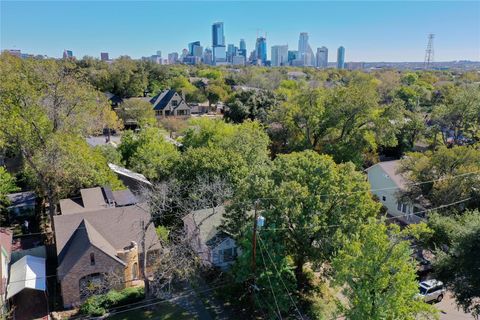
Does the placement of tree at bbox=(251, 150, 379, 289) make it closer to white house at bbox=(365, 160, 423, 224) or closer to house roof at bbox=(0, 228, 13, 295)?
white house at bbox=(365, 160, 423, 224)

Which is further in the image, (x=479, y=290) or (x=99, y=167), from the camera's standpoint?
(x=99, y=167)

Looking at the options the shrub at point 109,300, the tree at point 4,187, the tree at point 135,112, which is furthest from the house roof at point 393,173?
the tree at point 135,112

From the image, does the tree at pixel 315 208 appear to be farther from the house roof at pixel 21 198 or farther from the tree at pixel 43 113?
the house roof at pixel 21 198

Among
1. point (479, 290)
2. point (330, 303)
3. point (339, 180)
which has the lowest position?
point (330, 303)

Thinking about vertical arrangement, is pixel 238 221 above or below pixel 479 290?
above

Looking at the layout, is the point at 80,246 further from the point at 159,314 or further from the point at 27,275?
the point at 159,314

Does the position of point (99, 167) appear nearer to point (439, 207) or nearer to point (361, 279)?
point (361, 279)

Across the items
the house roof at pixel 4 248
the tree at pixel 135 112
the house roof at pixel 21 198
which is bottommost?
the house roof at pixel 21 198

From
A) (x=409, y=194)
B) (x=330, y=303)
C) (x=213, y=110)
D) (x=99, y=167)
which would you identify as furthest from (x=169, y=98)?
(x=330, y=303)

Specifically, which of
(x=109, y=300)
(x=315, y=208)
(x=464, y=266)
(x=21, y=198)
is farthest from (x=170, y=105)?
(x=464, y=266)
